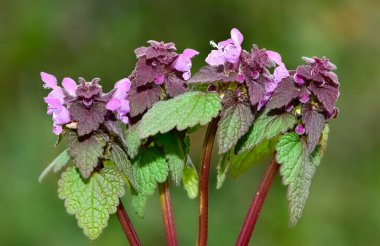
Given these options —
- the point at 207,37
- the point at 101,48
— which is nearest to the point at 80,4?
the point at 101,48

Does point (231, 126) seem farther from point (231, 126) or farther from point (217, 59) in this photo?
point (217, 59)

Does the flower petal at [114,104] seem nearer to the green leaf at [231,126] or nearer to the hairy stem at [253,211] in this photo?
the green leaf at [231,126]

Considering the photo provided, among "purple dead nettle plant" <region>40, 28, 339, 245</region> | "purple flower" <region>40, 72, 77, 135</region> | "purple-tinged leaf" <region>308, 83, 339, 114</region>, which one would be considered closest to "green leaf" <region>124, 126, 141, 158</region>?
"purple dead nettle plant" <region>40, 28, 339, 245</region>

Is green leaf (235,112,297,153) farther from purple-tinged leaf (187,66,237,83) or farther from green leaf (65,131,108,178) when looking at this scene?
green leaf (65,131,108,178)

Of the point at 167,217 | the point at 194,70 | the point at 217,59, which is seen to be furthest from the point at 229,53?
the point at 194,70

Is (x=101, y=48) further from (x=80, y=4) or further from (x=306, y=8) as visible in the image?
(x=306, y=8)
